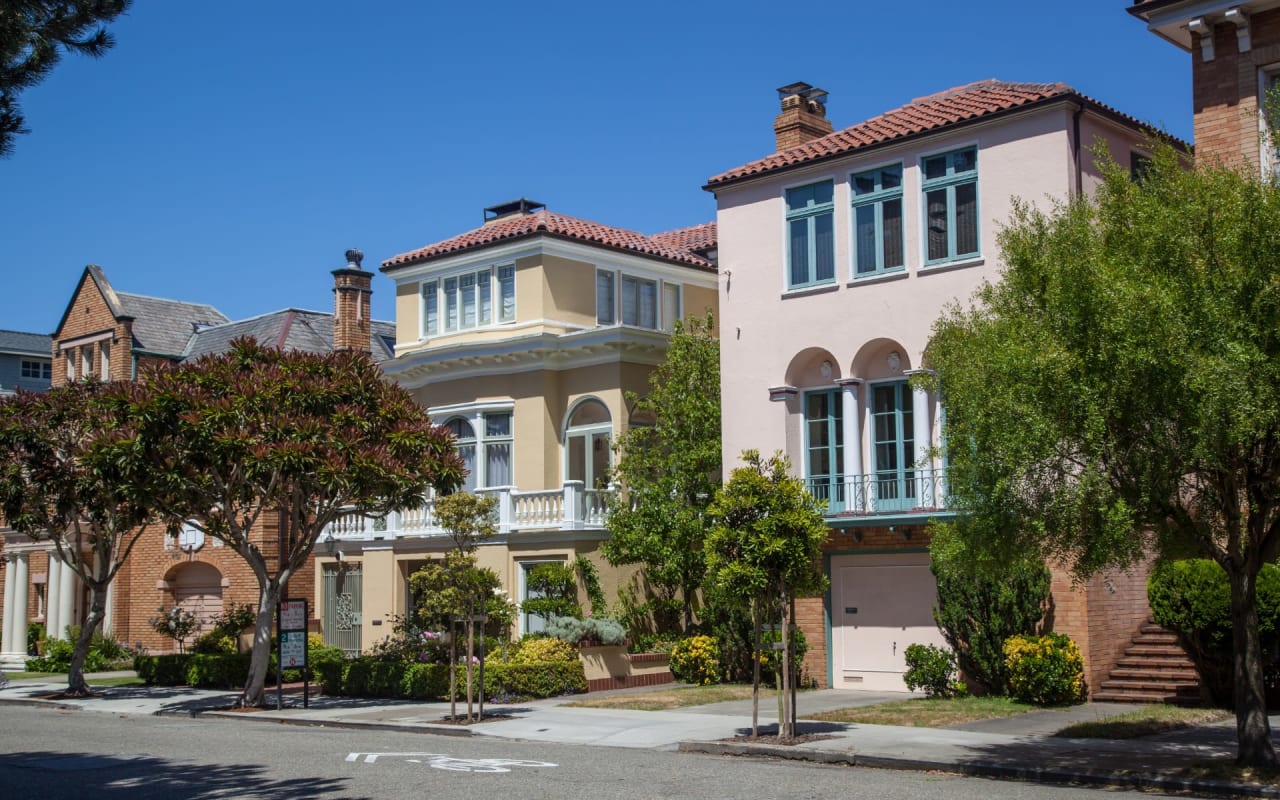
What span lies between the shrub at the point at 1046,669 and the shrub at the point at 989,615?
50 centimetres

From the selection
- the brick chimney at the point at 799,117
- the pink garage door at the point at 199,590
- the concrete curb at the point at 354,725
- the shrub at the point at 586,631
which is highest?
the brick chimney at the point at 799,117

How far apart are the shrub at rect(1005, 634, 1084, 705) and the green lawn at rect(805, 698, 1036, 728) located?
0.97 feet

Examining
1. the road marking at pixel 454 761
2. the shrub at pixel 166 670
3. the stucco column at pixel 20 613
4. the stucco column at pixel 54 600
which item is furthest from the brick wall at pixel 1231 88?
the stucco column at pixel 20 613

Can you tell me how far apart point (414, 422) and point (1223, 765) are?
14.9 m

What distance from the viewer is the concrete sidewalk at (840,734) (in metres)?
14.5

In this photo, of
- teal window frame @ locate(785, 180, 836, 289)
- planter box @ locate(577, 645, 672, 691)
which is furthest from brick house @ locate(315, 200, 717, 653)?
teal window frame @ locate(785, 180, 836, 289)

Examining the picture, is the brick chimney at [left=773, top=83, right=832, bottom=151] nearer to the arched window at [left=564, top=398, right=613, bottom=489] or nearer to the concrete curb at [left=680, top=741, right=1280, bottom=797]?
the arched window at [left=564, top=398, right=613, bottom=489]

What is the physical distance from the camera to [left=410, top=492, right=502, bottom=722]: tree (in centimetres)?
2191

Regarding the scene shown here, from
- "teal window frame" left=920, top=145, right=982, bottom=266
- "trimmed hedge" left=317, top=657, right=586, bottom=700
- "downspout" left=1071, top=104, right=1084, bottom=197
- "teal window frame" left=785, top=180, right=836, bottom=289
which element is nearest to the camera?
"downspout" left=1071, top=104, right=1084, bottom=197

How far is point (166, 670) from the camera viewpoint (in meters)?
30.7

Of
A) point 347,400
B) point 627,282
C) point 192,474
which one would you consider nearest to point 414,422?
point 347,400

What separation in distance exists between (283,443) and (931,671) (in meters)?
11.4

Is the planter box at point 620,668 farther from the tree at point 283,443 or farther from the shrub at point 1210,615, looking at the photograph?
the shrub at point 1210,615

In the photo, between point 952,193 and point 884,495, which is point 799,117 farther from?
point 884,495
